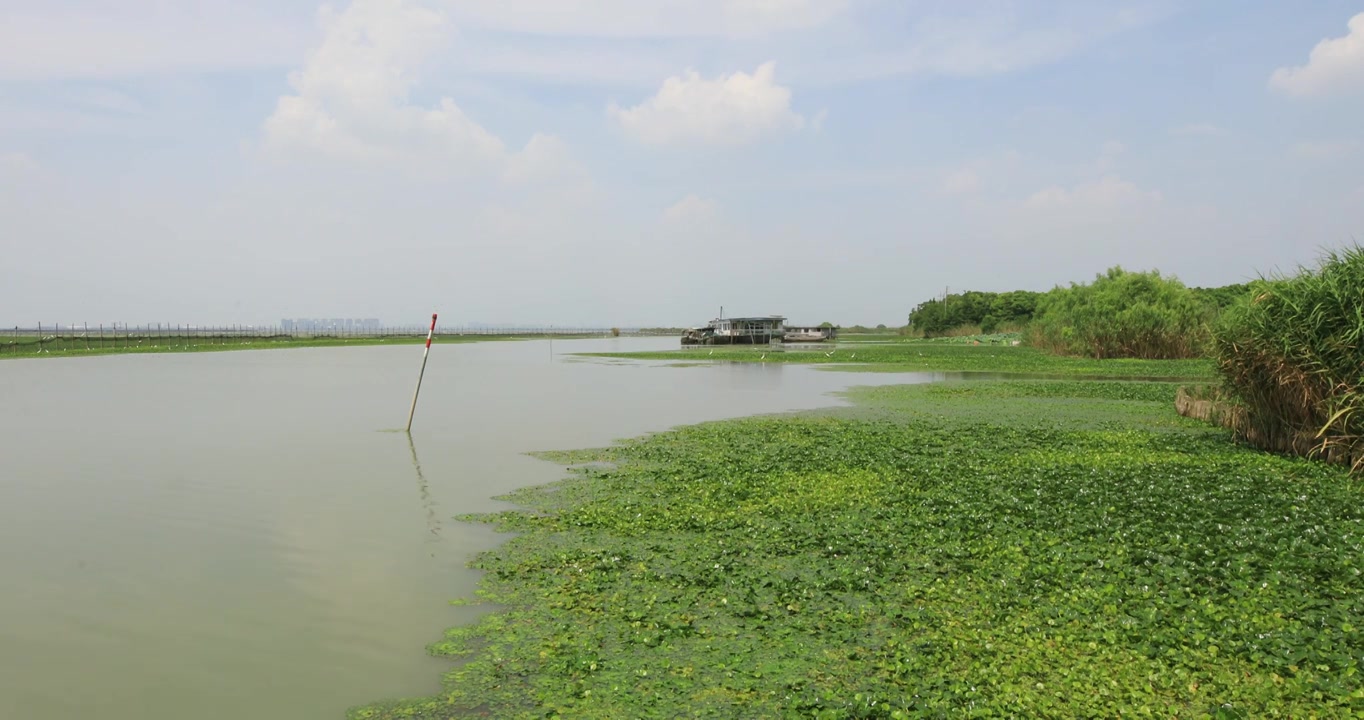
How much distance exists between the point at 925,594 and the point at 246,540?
998cm

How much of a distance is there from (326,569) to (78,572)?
3161 mm

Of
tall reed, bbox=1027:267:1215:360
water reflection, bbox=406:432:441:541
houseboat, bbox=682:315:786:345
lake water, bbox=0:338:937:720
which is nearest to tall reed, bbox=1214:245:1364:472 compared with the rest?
lake water, bbox=0:338:937:720

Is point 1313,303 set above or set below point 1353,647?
above

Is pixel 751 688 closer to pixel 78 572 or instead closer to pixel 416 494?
pixel 78 572

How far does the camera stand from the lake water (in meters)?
7.56

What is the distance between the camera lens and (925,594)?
29.9 ft

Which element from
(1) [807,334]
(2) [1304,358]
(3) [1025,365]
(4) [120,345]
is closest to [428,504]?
(2) [1304,358]

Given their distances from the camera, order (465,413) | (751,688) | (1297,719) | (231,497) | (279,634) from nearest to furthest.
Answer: (1297,719) < (751,688) < (279,634) < (231,497) < (465,413)

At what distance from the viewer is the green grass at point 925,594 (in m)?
6.82

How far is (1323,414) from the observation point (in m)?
16.5

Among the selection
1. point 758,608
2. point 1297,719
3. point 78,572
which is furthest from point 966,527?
point 78,572

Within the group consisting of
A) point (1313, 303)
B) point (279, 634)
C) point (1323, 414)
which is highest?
point (1313, 303)

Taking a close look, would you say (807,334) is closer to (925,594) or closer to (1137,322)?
(1137,322)

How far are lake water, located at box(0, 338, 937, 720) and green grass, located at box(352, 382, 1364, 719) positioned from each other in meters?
0.97
